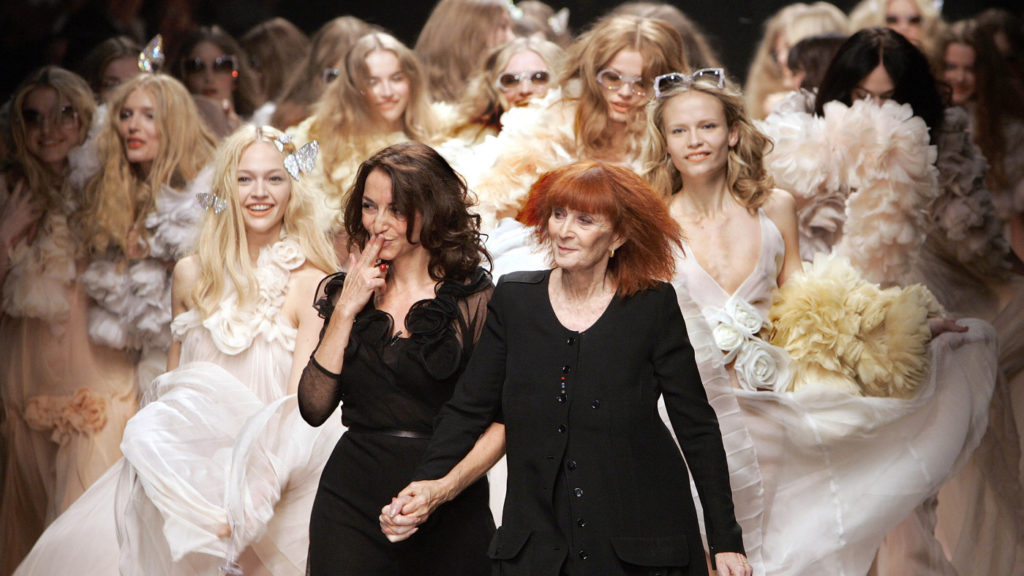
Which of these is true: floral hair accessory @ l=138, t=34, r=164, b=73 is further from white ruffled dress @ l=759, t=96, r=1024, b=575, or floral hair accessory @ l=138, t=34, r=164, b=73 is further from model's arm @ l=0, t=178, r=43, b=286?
white ruffled dress @ l=759, t=96, r=1024, b=575

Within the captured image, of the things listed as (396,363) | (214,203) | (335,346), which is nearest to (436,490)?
(396,363)

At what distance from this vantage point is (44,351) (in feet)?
19.7

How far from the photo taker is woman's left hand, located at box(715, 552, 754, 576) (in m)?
3.02

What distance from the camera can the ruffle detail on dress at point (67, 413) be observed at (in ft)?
19.6

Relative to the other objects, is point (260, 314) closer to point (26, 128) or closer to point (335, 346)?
point (335, 346)

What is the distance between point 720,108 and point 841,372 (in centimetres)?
111

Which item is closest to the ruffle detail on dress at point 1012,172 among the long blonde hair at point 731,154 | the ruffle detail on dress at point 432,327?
the long blonde hair at point 731,154

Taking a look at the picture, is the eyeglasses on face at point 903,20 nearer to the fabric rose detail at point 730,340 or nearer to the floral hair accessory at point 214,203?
the fabric rose detail at point 730,340

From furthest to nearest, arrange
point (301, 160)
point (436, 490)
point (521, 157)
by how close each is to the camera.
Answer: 1. point (521, 157)
2. point (301, 160)
3. point (436, 490)

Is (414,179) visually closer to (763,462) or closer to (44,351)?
(763,462)

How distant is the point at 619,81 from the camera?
5.21 metres

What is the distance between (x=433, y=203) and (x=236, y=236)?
5.38 ft

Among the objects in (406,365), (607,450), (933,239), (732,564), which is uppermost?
(406,365)

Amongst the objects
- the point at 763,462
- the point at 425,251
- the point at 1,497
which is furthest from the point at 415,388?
the point at 1,497
